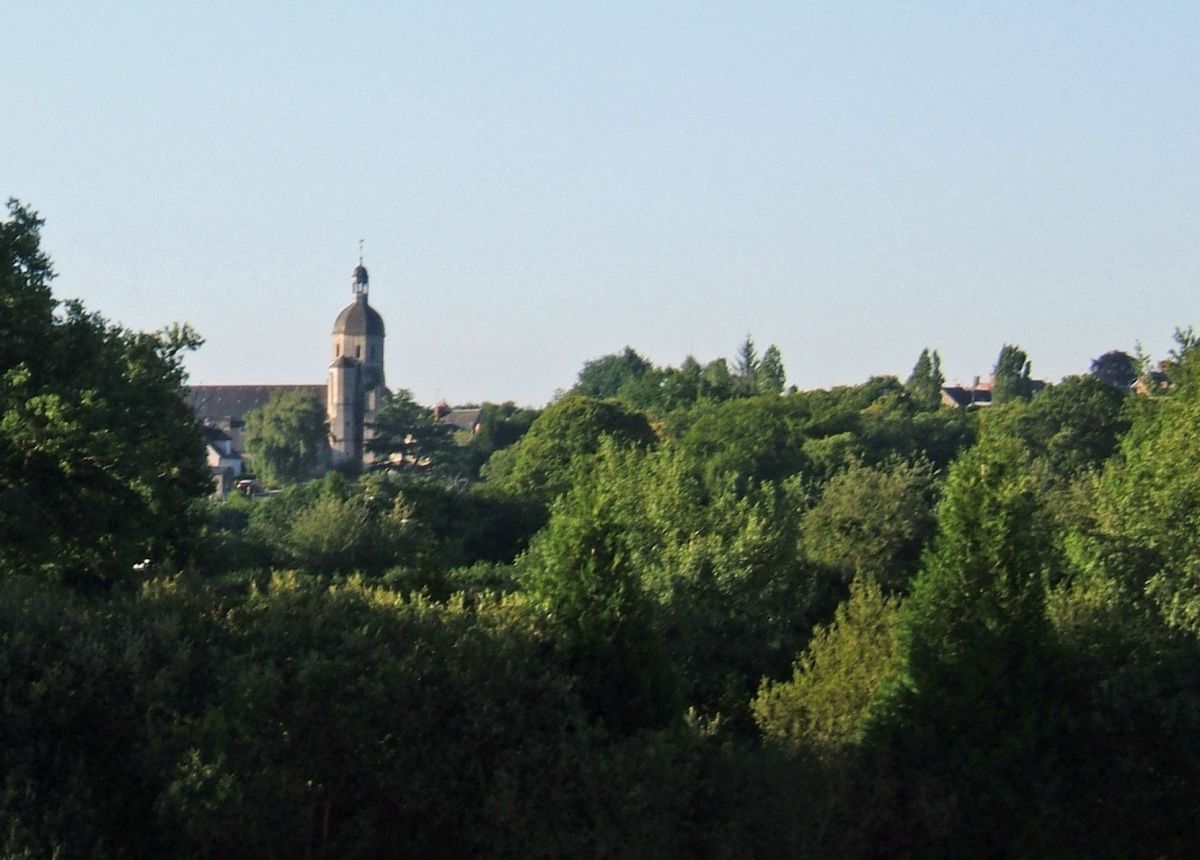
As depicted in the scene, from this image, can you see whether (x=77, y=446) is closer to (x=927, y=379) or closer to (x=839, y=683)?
(x=839, y=683)

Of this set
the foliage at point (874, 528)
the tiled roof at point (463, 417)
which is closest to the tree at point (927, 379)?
the tiled roof at point (463, 417)

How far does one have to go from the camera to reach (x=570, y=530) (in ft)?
81.9

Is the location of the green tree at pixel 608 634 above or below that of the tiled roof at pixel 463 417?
below

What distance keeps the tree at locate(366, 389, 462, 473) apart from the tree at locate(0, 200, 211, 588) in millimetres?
103487

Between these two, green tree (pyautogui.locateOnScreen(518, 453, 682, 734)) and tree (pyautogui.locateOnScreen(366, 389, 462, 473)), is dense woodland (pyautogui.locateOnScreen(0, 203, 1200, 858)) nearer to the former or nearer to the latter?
green tree (pyautogui.locateOnScreen(518, 453, 682, 734))

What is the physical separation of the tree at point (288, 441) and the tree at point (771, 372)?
119ft

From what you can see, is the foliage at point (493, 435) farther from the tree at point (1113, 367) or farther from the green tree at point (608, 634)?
the green tree at point (608, 634)

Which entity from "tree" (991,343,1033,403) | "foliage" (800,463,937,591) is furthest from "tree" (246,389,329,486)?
"foliage" (800,463,937,591)

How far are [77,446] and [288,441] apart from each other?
448 feet

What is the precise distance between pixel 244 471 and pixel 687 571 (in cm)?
13796

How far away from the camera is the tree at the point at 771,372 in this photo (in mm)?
166500

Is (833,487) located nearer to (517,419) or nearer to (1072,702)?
(1072,702)

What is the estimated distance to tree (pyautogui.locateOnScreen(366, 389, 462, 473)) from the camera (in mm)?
135375

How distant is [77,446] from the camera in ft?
86.2
